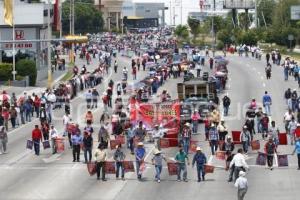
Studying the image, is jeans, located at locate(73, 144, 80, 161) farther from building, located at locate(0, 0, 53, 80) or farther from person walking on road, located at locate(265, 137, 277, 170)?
building, located at locate(0, 0, 53, 80)

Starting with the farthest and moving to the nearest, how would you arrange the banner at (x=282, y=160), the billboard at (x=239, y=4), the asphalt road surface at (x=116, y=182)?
1. the billboard at (x=239, y=4)
2. the banner at (x=282, y=160)
3. the asphalt road surface at (x=116, y=182)

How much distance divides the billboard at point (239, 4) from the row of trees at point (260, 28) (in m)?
2.14

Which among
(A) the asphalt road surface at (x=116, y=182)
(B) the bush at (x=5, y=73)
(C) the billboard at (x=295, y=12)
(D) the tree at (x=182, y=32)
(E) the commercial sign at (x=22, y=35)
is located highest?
(C) the billboard at (x=295, y=12)

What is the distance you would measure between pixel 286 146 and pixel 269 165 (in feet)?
16.4

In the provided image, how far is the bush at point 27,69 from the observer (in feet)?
228

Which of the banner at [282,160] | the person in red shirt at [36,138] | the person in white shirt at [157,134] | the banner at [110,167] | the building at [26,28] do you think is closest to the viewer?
the banner at [110,167]

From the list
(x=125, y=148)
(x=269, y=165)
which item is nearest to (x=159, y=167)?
(x=269, y=165)

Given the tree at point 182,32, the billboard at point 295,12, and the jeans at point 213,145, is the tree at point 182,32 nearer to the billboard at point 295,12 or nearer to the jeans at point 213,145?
the billboard at point 295,12

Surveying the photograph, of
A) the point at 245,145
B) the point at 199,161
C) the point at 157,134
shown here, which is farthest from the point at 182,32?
the point at 199,161

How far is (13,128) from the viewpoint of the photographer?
4569 centimetres

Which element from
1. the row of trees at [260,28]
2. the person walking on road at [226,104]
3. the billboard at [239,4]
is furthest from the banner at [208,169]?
the billboard at [239,4]

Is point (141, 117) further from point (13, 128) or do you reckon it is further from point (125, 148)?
point (13, 128)

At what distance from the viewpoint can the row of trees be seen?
123 m

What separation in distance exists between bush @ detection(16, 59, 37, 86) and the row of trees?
56894 mm
